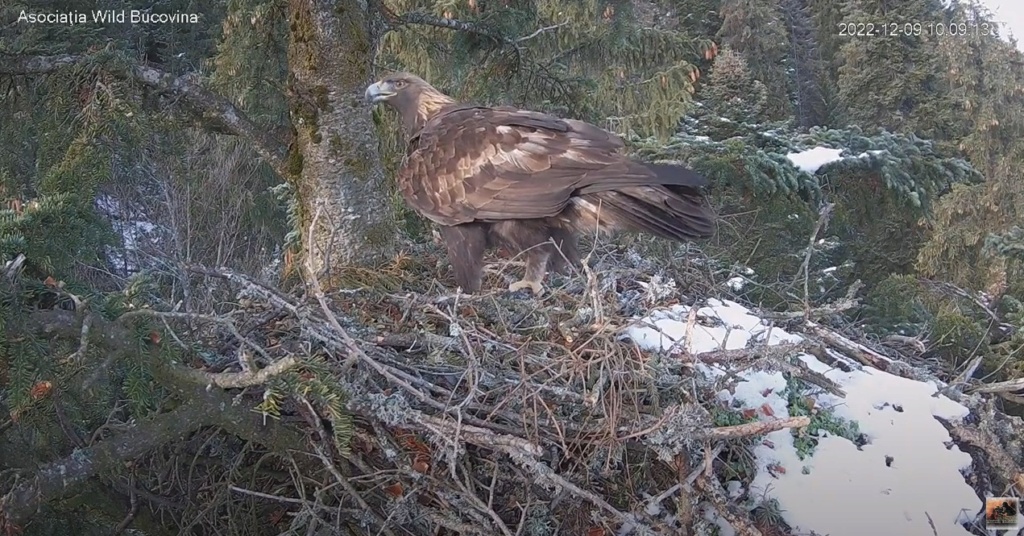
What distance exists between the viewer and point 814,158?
577 cm

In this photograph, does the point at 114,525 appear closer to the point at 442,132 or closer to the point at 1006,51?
the point at 442,132

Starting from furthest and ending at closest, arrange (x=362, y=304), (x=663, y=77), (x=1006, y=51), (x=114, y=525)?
(x=1006, y=51) < (x=663, y=77) < (x=362, y=304) < (x=114, y=525)

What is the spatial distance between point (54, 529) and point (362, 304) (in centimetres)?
159

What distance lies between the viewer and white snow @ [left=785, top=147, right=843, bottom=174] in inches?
225

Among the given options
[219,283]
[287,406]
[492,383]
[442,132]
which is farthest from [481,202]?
[219,283]

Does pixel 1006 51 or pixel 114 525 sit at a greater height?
pixel 1006 51

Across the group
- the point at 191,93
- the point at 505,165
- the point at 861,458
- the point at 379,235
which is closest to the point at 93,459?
the point at 505,165

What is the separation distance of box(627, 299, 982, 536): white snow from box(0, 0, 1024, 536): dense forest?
0.16 metres

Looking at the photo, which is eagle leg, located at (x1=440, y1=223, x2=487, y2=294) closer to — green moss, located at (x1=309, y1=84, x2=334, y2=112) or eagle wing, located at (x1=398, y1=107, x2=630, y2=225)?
eagle wing, located at (x1=398, y1=107, x2=630, y2=225)

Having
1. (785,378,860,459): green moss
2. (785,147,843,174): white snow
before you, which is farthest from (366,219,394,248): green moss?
(785,147,843,174): white snow

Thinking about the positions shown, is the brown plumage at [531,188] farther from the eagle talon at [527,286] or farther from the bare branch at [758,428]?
the bare branch at [758,428]

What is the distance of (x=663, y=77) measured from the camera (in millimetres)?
6816

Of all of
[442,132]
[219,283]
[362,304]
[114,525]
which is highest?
[442,132]
